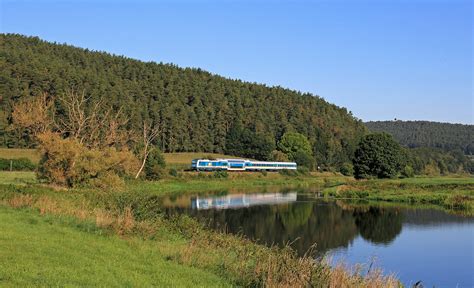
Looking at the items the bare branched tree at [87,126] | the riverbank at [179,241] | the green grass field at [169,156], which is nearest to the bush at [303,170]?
the green grass field at [169,156]

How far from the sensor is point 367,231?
35.7 metres

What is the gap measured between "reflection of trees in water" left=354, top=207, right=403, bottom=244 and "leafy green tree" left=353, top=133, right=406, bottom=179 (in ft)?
102

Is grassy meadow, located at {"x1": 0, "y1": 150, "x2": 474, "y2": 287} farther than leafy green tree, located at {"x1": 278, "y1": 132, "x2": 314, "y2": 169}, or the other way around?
leafy green tree, located at {"x1": 278, "y1": 132, "x2": 314, "y2": 169}

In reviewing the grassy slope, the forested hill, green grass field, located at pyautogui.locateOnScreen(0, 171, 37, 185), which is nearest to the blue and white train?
the forested hill

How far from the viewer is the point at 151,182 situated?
Result: 228 feet

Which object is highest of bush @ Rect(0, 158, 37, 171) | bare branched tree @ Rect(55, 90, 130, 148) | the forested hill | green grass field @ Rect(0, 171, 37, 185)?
the forested hill

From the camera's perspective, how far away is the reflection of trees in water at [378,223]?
109ft

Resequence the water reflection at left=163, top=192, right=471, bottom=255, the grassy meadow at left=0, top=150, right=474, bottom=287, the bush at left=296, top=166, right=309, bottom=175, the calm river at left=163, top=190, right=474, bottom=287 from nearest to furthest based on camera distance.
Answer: the grassy meadow at left=0, top=150, right=474, bottom=287, the calm river at left=163, top=190, right=474, bottom=287, the water reflection at left=163, top=192, right=471, bottom=255, the bush at left=296, top=166, right=309, bottom=175

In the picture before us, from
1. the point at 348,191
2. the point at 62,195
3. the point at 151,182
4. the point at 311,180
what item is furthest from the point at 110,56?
the point at 62,195

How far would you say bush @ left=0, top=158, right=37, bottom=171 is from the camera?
6731 cm

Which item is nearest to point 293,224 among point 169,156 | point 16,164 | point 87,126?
point 87,126

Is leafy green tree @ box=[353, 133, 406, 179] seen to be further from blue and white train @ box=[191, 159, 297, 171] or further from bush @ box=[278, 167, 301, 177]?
bush @ box=[278, 167, 301, 177]

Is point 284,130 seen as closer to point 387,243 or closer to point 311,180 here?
point 311,180

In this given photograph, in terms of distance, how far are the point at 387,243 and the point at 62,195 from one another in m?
18.4
